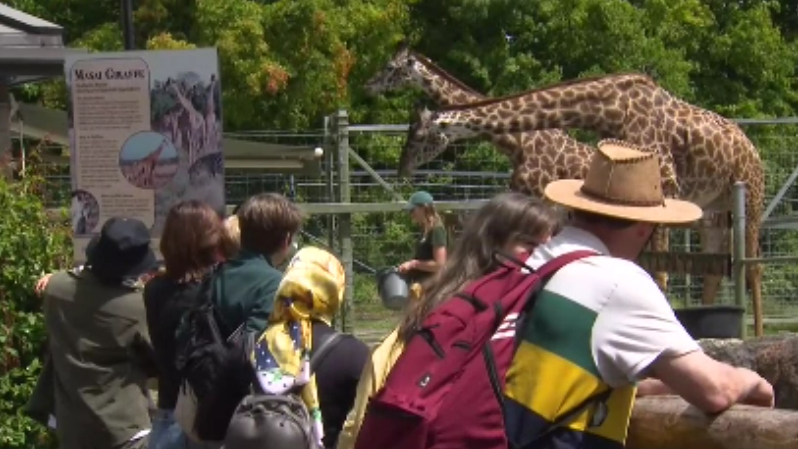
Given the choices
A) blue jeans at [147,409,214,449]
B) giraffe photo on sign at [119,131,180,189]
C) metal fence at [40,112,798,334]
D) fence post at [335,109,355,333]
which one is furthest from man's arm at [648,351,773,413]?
fence post at [335,109,355,333]

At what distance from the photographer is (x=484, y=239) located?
4.17m

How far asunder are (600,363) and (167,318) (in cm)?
274

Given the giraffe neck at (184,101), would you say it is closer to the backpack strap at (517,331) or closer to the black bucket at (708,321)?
the black bucket at (708,321)

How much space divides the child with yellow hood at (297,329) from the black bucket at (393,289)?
647 centimetres

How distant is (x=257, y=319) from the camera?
542 cm

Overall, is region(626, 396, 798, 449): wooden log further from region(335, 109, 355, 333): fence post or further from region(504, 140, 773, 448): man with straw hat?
region(335, 109, 355, 333): fence post

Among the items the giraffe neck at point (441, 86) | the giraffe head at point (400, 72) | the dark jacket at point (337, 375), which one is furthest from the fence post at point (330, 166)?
the dark jacket at point (337, 375)

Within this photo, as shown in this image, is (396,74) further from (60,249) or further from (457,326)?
(457,326)

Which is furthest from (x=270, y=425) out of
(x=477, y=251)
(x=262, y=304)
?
(x=477, y=251)

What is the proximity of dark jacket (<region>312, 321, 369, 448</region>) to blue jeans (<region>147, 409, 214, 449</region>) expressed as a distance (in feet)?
2.10

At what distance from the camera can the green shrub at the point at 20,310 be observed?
313 inches

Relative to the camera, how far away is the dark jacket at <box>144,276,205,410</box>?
5941mm

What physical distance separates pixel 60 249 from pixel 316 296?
376 cm

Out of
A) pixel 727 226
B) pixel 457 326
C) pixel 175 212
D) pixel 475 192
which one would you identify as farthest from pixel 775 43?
pixel 457 326
